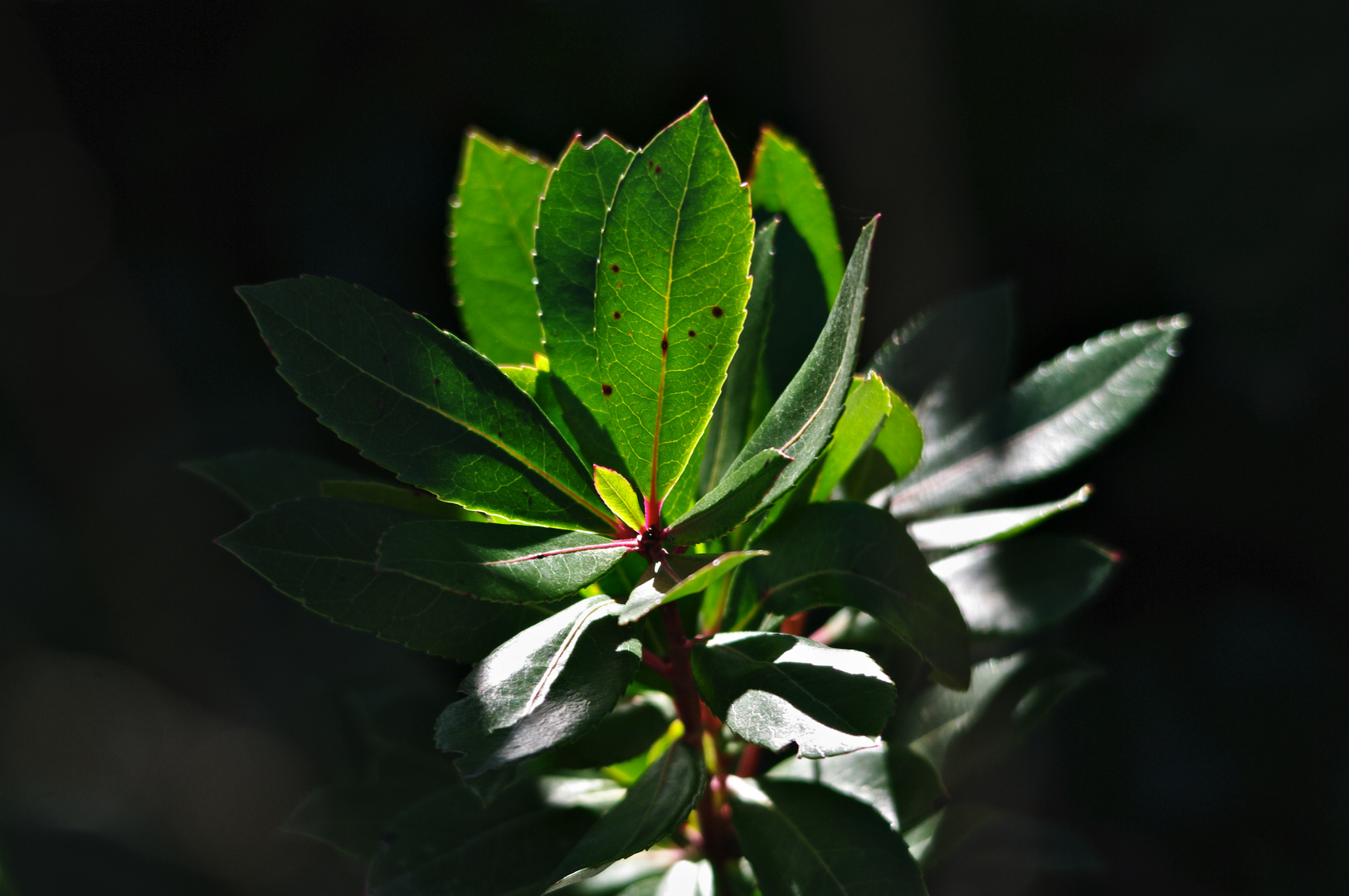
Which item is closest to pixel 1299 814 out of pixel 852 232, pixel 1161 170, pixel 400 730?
pixel 1161 170

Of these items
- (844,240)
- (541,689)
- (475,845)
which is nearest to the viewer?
(541,689)

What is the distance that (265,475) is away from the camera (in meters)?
0.60

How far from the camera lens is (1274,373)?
1.54 meters

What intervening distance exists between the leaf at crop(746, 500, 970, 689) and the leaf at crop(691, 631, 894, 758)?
0.04 m

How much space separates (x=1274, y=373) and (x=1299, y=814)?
737 mm

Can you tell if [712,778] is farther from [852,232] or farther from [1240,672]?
[1240,672]

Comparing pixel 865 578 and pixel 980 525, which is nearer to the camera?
pixel 865 578

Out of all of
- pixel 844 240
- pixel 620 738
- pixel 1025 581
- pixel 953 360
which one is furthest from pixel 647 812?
pixel 844 240

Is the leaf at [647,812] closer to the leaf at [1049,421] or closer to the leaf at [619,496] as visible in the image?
the leaf at [619,496]

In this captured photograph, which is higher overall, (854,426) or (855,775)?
(854,426)

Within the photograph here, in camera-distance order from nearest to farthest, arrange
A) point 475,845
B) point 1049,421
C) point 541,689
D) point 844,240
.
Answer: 1. point 541,689
2. point 475,845
3. point 1049,421
4. point 844,240

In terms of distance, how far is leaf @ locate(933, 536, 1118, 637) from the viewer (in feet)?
1.96

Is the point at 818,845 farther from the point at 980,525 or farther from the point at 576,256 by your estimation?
the point at 576,256

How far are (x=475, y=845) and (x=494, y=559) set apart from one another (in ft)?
0.68
